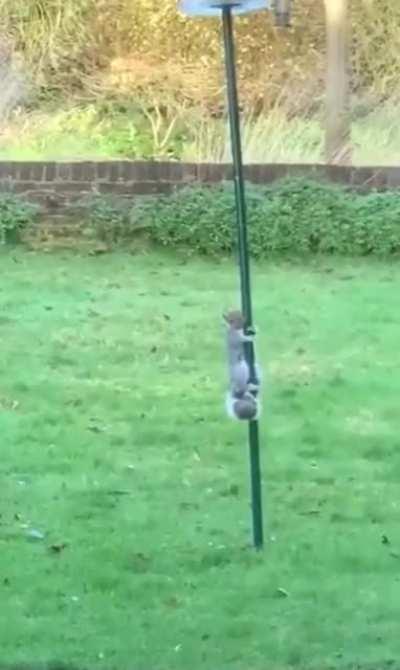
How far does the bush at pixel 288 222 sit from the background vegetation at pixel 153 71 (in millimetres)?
2182

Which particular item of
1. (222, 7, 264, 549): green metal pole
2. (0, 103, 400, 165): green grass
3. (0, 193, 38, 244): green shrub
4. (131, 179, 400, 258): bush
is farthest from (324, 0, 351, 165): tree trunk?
(222, 7, 264, 549): green metal pole

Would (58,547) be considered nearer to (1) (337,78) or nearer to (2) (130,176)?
(2) (130,176)

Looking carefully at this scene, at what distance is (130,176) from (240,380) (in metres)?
6.93

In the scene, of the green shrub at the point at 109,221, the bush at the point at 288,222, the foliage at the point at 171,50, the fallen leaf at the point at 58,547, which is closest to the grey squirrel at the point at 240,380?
the fallen leaf at the point at 58,547

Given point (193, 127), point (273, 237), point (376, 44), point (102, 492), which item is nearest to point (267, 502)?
point (102, 492)

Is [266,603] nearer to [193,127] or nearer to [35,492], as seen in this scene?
[35,492]

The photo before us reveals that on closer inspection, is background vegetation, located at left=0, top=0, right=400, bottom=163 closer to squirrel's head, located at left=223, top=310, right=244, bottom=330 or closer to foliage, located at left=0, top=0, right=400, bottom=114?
foliage, located at left=0, top=0, right=400, bottom=114

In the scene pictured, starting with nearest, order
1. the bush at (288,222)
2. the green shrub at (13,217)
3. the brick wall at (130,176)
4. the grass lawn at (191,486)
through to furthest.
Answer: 1. the grass lawn at (191,486)
2. the bush at (288,222)
3. the green shrub at (13,217)
4. the brick wall at (130,176)

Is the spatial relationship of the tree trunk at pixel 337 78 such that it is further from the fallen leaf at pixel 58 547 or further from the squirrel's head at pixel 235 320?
the fallen leaf at pixel 58 547

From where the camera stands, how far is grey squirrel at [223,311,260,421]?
4535mm

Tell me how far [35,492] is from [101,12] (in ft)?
31.4

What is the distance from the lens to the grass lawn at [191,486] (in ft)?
13.1

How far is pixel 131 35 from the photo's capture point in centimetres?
1404

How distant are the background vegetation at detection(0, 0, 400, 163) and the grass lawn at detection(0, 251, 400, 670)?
14.0 feet
